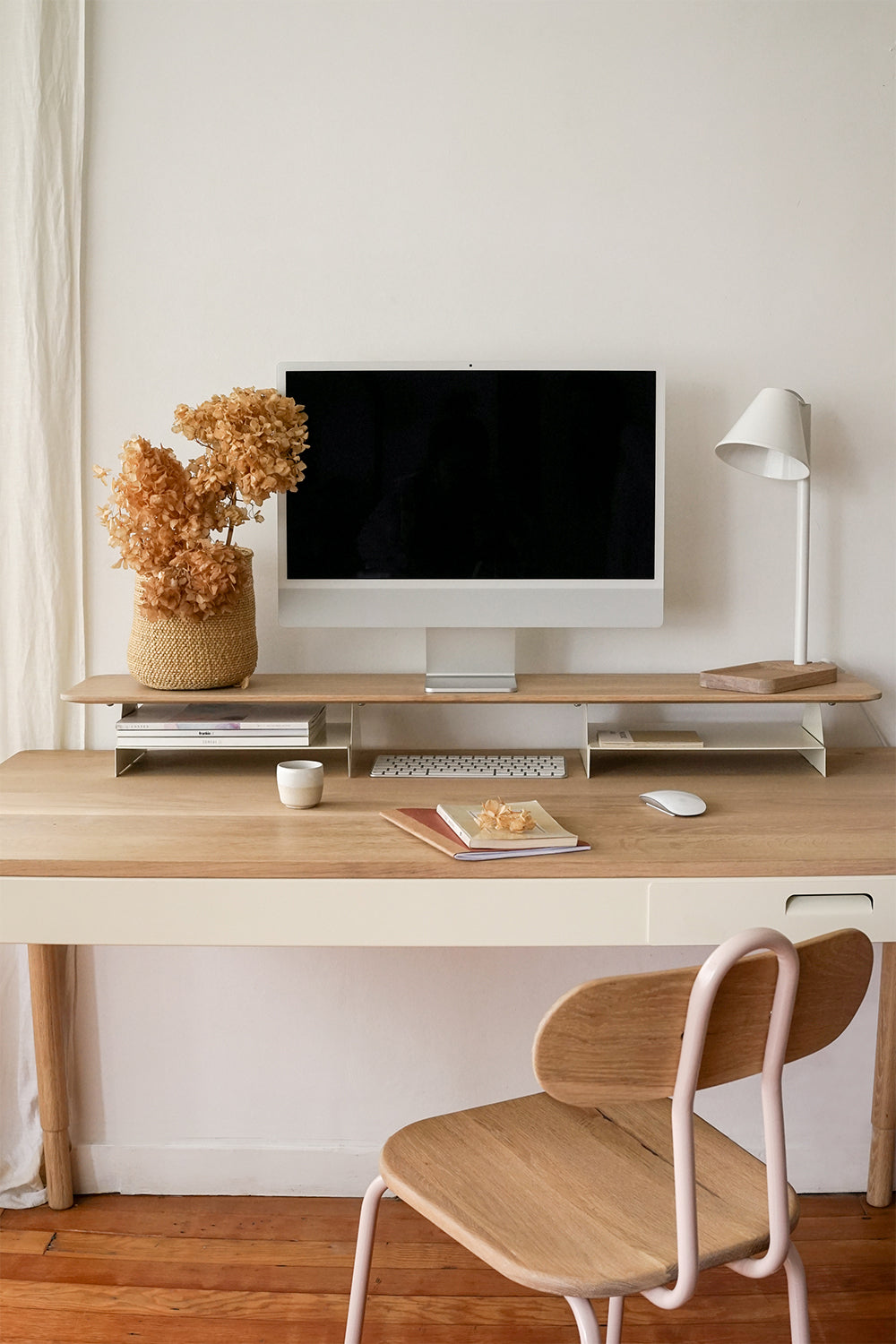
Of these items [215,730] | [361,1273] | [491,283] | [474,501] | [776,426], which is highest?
[491,283]

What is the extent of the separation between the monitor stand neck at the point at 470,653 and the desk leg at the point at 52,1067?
2.84 ft

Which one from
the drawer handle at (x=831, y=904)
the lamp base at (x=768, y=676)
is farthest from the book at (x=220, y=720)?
the drawer handle at (x=831, y=904)

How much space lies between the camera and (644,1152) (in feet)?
4.44

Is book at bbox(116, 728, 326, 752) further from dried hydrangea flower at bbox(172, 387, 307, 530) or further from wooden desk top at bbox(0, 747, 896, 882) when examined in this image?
dried hydrangea flower at bbox(172, 387, 307, 530)

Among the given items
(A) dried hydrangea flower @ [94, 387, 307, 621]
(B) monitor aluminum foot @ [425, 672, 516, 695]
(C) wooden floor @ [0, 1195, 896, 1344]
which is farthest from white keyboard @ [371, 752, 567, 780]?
(C) wooden floor @ [0, 1195, 896, 1344]

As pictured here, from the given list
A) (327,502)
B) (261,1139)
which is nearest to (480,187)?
(327,502)

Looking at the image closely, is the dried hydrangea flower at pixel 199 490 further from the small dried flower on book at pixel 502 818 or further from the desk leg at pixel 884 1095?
the desk leg at pixel 884 1095

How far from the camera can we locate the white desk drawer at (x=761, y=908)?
1.51m

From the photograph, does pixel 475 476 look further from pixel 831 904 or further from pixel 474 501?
pixel 831 904

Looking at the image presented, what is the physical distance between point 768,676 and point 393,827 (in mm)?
697

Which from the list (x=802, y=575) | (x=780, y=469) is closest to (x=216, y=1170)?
(x=802, y=575)

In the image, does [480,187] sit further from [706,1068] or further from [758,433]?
[706,1068]

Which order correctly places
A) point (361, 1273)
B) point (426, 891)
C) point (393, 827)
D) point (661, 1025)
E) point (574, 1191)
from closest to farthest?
point (661, 1025) < point (574, 1191) < point (361, 1273) < point (426, 891) < point (393, 827)

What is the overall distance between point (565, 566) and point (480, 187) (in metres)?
0.71
